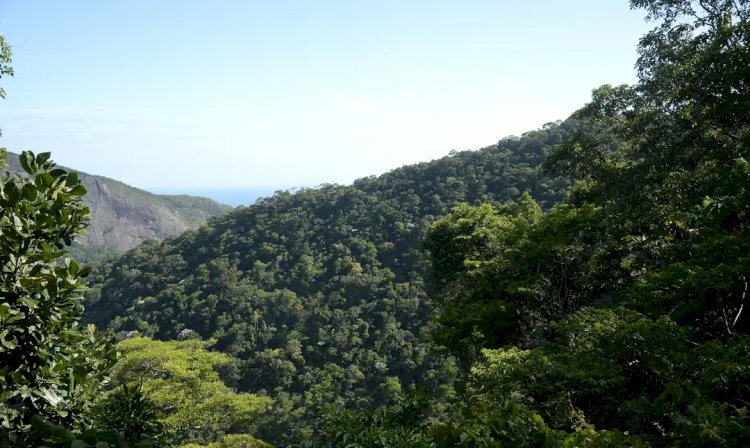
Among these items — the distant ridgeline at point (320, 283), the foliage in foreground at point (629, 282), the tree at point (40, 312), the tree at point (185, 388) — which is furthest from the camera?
the distant ridgeline at point (320, 283)

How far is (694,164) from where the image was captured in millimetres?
8883

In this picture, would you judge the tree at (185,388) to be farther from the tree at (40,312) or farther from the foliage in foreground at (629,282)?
the tree at (40,312)

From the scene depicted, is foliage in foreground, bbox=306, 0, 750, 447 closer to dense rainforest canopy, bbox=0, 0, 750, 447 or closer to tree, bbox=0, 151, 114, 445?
dense rainforest canopy, bbox=0, 0, 750, 447

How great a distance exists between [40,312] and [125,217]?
165 m

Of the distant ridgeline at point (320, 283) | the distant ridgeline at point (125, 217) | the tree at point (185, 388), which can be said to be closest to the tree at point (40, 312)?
the tree at point (185, 388)

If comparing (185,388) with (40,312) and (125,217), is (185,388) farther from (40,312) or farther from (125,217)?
(125,217)

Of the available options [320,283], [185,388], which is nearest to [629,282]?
[185,388]

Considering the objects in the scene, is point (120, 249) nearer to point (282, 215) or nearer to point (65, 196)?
point (282, 215)

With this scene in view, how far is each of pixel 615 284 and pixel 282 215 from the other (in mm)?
52621

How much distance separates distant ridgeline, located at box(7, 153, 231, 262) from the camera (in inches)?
5448

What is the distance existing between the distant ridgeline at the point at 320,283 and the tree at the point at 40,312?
28.0m

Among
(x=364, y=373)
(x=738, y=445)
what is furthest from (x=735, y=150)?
(x=364, y=373)

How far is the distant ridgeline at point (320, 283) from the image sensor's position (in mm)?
35406

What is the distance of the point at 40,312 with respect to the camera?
2797 mm
